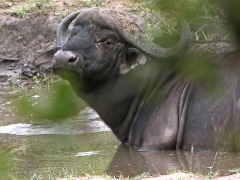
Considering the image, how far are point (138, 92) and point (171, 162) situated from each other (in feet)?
4.18

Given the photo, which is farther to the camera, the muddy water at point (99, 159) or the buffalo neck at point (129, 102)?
the buffalo neck at point (129, 102)

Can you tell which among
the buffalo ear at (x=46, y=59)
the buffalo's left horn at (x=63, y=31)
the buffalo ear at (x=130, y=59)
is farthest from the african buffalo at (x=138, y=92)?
the buffalo's left horn at (x=63, y=31)

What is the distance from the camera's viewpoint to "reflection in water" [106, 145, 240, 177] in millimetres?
5125

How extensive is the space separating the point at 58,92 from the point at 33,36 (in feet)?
35.9

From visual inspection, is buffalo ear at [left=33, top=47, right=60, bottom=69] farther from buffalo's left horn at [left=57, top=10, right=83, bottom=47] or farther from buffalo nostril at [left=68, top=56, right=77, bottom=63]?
buffalo's left horn at [left=57, top=10, right=83, bottom=47]

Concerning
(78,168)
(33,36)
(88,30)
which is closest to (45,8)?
(33,36)

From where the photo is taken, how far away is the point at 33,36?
1193 centimetres

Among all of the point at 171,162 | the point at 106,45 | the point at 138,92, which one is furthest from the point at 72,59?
the point at 171,162

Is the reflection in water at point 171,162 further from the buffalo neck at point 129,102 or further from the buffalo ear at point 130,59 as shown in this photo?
the buffalo ear at point 130,59

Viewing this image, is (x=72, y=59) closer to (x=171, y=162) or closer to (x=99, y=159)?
(x=99, y=159)

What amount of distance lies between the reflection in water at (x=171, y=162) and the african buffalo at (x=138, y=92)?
0.17m

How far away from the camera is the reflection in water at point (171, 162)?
5.12 metres

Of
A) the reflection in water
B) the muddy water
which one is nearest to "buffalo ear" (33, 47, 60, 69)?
the muddy water

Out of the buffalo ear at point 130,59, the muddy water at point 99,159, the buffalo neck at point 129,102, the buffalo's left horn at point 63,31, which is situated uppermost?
the buffalo's left horn at point 63,31
